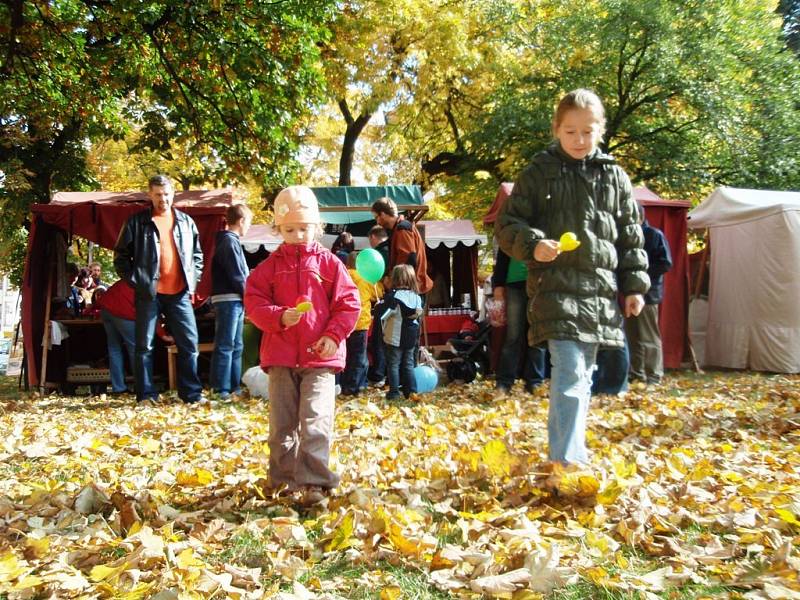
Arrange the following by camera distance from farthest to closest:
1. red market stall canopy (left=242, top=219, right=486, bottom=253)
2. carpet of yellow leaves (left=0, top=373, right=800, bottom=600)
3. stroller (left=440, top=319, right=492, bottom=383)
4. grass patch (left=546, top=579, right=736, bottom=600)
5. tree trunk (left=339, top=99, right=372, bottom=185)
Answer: tree trunk (left=339, top=99, right=372, bottom=185)
red market stall canopy (left=242, top=219, right=486, bottom=253)
stroller (left=440, top=319, right=492, bottom=383)
carpet of yellow leaves (left=0, top=373, right=800, bottom=600)
grass patch (left=546, top=579, right=736, bottom=600)

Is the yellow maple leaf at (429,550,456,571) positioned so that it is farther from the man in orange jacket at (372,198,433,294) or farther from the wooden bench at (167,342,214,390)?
the wooden bench at (167,342,214,390)

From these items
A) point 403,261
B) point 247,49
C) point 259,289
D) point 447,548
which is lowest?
point 447,548

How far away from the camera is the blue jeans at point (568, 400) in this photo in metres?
3.72

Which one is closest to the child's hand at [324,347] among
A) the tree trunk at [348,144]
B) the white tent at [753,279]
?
the white tent at [753,279]

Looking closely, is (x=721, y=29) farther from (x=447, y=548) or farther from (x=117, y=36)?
(x=447, y=548)

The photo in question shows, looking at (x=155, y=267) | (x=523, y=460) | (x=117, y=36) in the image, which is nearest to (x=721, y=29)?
(x=117, y=36)

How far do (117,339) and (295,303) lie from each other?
18.6 ft

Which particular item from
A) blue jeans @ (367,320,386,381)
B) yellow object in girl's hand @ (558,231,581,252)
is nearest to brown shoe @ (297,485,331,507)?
yellow object in girl's hand @ (558,231,581,252)

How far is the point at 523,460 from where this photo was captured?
3.93 m

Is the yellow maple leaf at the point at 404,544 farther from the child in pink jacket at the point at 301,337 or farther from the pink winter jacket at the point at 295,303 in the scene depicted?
the pink winter jacket at the point at 295,303

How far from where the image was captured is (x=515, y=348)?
7.96 meters

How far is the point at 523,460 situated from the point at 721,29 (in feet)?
56.6

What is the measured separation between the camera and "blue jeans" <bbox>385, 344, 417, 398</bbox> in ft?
26.5

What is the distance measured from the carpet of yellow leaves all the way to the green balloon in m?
2.57
